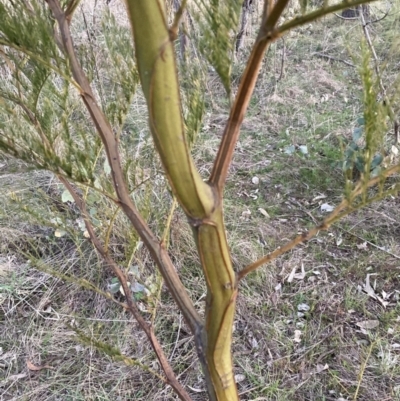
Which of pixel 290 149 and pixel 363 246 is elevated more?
pixel 290 149

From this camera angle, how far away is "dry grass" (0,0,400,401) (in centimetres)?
155

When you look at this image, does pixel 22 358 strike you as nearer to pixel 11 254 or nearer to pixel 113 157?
pixel 11 254

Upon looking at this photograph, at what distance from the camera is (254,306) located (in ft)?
5.88

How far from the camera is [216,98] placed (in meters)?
3.30

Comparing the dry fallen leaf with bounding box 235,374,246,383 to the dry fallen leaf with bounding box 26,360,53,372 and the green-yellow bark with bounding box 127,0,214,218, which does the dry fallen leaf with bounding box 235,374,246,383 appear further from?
the green-yellow bark with bounding box 127,0,214,218

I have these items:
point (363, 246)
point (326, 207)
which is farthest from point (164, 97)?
point (326, 207)

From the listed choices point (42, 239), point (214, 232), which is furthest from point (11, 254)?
point (214, 232)

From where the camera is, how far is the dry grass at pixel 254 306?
1548mm

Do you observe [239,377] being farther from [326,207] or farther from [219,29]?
[219,29]

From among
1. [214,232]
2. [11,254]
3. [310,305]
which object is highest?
[214,232]

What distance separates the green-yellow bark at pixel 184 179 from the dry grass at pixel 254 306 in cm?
62

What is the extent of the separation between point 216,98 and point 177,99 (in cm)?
298

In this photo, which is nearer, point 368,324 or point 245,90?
point 245,90

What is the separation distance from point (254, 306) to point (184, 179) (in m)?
1.47
